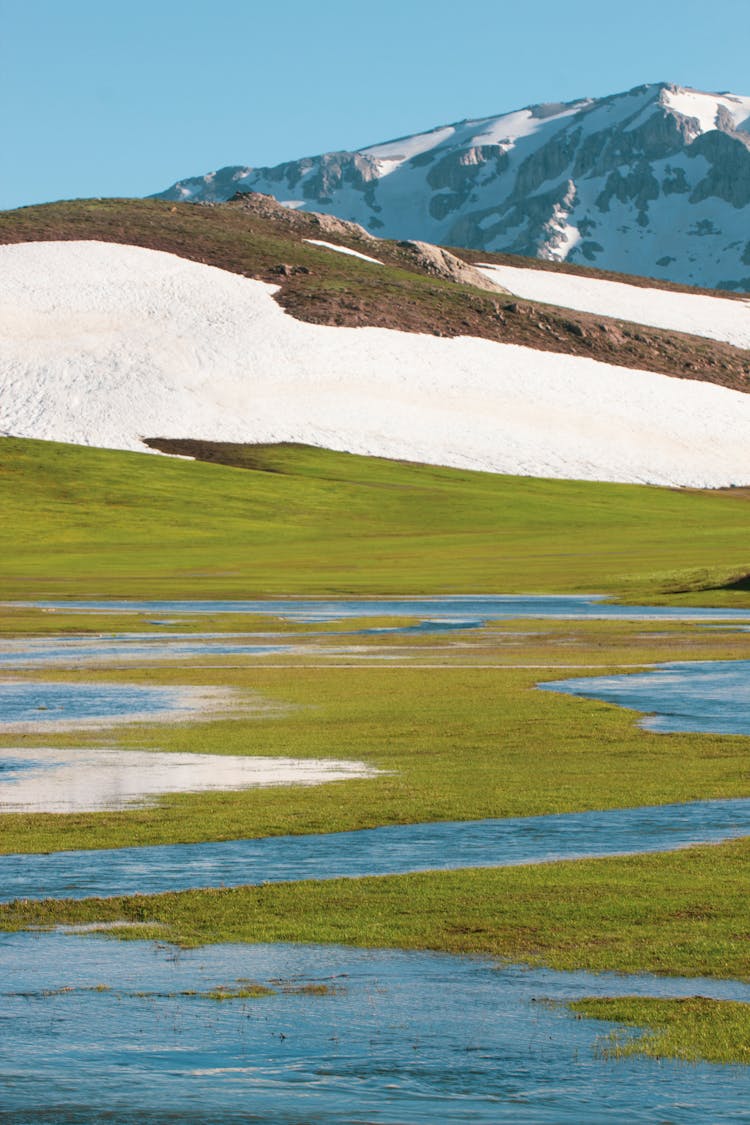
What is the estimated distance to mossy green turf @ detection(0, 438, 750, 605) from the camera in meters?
69.0

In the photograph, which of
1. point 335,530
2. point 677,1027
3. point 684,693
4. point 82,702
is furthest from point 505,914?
point 335,530

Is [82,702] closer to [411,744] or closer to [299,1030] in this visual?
[411,744]

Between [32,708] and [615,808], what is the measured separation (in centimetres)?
1399

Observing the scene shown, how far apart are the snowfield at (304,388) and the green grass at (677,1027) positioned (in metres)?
122

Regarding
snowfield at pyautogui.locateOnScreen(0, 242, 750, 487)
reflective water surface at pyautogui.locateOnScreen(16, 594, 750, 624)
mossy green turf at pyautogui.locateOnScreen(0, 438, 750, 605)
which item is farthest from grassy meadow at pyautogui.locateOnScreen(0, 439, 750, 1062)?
snowfield at pyautogui.locateOnScreen(0, 242, 750, 487)

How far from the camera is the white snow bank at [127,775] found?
66.2ft

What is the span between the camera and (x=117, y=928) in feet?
44.8

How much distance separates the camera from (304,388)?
14662 cm

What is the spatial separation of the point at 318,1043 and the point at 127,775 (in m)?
11.8

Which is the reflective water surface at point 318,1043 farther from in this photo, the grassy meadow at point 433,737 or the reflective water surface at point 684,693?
the reflective water surface at point 684,693

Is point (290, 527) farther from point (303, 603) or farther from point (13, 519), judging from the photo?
point (303, 603)

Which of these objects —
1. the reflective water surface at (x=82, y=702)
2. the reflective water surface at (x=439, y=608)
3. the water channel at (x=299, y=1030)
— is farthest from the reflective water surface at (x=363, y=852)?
the reflective water surface at (x=439, y=608)

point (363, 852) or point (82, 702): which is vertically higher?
point (363, 852)

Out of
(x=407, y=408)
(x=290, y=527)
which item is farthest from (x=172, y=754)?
(x=407, y=408)
